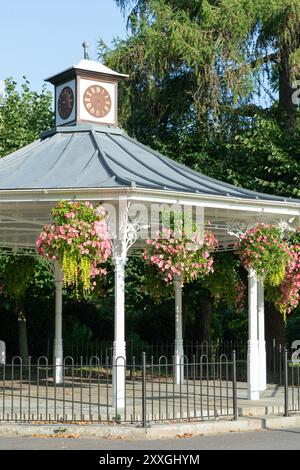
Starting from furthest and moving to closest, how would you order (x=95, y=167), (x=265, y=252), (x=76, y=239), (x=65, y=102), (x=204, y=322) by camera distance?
1. (x=204, y=322)
2. (x=65, y=102)
3. (x=265, y=252)
4. (x=95, y=167)
5. (x=76, y=239)

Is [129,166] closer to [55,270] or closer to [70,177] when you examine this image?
[70,177]

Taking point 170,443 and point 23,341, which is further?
point 23,341

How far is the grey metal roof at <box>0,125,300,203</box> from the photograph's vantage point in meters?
15.5

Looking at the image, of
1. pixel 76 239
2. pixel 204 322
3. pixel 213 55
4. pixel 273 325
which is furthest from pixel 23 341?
pixel 76 239

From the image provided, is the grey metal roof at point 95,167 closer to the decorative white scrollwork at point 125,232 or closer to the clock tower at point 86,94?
the clock tower at point 86,94

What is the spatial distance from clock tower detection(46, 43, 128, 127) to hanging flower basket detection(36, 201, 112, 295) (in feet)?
13.5

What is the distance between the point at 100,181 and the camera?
15336 millimetres

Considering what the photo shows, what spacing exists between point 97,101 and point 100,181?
3.63 m

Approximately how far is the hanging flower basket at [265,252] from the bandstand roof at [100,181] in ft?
1.47

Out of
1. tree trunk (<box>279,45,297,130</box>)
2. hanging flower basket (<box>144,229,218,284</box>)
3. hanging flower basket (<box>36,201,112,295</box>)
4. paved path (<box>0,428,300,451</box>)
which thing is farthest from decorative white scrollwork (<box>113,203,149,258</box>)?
tree trunk (<box>279,45,297,130</box>)

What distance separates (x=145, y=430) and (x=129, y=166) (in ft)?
19.7

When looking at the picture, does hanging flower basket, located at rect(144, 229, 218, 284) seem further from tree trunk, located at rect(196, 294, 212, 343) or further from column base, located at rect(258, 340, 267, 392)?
tree trunk, located at rect(196, 294, 212, 343)

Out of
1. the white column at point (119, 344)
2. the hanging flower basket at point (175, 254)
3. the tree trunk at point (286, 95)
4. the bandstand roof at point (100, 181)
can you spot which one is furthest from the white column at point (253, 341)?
the tree trunk at point (286, 95)

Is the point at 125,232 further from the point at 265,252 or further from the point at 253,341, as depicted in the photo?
the point at 253,341
